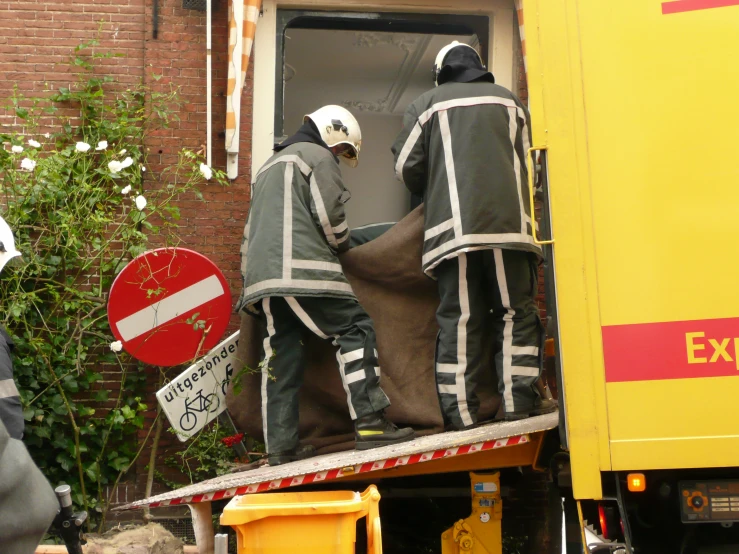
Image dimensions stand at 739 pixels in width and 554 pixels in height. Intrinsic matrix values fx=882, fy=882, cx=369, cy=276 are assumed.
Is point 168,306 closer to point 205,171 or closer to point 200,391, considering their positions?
point 200,391

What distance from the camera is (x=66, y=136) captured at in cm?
641

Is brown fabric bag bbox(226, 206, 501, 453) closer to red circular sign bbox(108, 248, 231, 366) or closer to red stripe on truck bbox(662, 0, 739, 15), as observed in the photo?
red circular sign bbox(108, 248, 231, 366)

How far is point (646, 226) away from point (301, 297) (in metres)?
2.24

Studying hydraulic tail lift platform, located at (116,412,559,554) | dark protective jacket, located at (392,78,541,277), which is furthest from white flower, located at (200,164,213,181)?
hydraulic tail lift platform, located at (116,412,559,554)

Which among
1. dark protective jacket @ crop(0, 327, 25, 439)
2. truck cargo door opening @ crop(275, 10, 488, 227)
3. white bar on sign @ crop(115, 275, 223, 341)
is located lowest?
dark protective jacket @ crop(0, 327, 25, 439)

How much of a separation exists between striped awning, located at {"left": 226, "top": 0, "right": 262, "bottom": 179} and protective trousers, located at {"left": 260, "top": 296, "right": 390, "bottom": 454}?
5.89 feet

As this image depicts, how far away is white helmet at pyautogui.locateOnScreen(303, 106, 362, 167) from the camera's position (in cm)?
545

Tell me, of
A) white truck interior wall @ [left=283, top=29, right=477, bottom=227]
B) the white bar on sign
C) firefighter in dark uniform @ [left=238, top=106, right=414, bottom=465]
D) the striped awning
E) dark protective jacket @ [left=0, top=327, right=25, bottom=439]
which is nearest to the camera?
dark protective jacket @ [left=0, top=327, right=25, bottom=439]

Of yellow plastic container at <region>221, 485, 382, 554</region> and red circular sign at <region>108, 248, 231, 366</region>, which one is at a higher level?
red circular sign at <region>108, 248, 231, 366</region>

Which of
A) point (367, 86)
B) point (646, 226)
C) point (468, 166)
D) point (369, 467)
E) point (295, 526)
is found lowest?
point (295, 526)

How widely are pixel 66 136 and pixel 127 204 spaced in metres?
0.66

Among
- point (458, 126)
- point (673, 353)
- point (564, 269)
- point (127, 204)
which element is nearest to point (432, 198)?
point (458, 126)

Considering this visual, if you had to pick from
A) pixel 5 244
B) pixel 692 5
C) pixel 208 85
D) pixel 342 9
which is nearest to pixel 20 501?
pixel 5 244

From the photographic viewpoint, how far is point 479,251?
4.96 m
